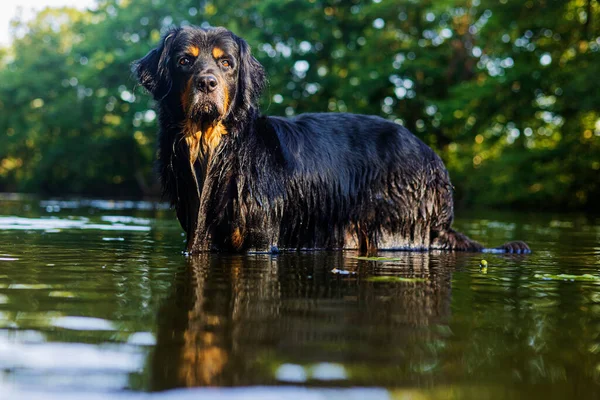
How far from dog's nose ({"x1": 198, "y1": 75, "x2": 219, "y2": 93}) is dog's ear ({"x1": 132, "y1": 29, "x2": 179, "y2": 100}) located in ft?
1.75

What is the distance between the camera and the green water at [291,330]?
2133 mm

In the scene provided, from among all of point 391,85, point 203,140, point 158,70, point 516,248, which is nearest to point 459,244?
point 516,248

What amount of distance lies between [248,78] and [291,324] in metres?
3.88

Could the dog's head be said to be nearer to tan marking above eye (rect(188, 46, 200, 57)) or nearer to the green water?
tan marking above eye (rect(188, 46, 200, 57))

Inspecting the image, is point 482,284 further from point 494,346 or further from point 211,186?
point 211,186

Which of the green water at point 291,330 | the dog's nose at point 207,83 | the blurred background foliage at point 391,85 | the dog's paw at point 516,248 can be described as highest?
the blurred background foliage at point 391,85

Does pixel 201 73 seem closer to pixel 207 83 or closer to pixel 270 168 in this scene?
pixel 207 83

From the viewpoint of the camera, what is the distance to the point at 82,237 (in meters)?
7.72

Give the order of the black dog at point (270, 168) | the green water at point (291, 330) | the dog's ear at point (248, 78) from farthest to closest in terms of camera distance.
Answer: the dog's ear at point (248, 78)
the black dog at point (270, 168)
the green water at point (291, 330)

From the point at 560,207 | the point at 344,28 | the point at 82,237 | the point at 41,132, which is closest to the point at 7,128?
the point at 41,132

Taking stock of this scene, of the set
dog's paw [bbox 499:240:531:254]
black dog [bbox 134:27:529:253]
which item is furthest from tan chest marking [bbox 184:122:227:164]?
dog's paw [bbox 499:240:531:254]

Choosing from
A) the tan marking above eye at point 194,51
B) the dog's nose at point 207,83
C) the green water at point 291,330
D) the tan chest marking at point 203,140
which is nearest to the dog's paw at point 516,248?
the green water at point 291,330

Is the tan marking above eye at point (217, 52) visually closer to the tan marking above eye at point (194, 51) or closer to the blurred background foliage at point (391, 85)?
the tan marking above eye at point (194, 51)

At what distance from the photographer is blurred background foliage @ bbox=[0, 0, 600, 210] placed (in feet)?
89.0
